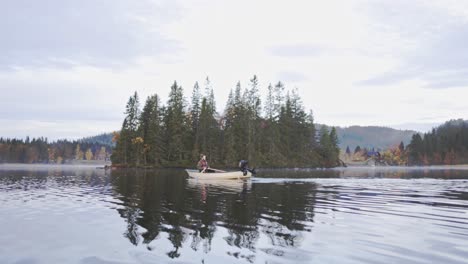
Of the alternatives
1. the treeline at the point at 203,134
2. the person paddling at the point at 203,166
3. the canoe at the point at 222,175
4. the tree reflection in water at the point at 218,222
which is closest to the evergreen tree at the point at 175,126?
the treeline at the point at 203,134

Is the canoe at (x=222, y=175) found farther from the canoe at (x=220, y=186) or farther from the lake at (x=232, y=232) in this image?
the lake at (x=232, y=232)

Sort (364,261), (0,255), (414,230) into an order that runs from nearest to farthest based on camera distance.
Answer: (364,261)
(0,255)
(414,230)

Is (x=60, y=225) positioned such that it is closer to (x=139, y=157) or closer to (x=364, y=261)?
(x=364, y=261)

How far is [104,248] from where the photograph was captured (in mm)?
11312

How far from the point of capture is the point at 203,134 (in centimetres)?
11662

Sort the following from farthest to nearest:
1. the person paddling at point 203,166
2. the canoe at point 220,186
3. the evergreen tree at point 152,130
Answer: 1. the evergreen tree at point 152,130
2. the person paddling at point 203,166
3. the canoe at point 220,186

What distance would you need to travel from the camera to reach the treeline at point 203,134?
114688 mm

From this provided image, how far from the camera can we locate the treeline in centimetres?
11469

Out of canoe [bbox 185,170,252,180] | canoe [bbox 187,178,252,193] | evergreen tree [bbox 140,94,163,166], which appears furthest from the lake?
evergreen tree [bbox 140,94,163,166]

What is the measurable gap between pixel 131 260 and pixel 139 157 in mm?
107402

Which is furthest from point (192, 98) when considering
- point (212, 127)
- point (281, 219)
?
point (281, 219)

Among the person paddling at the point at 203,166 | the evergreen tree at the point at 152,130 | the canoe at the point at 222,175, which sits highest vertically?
the evergreen tree at the point at 152,130

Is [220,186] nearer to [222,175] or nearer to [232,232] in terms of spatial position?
[222,175]

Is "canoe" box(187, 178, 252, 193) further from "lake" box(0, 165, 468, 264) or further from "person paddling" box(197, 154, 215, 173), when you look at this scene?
"lake" box(0, 165, 468, 264)
